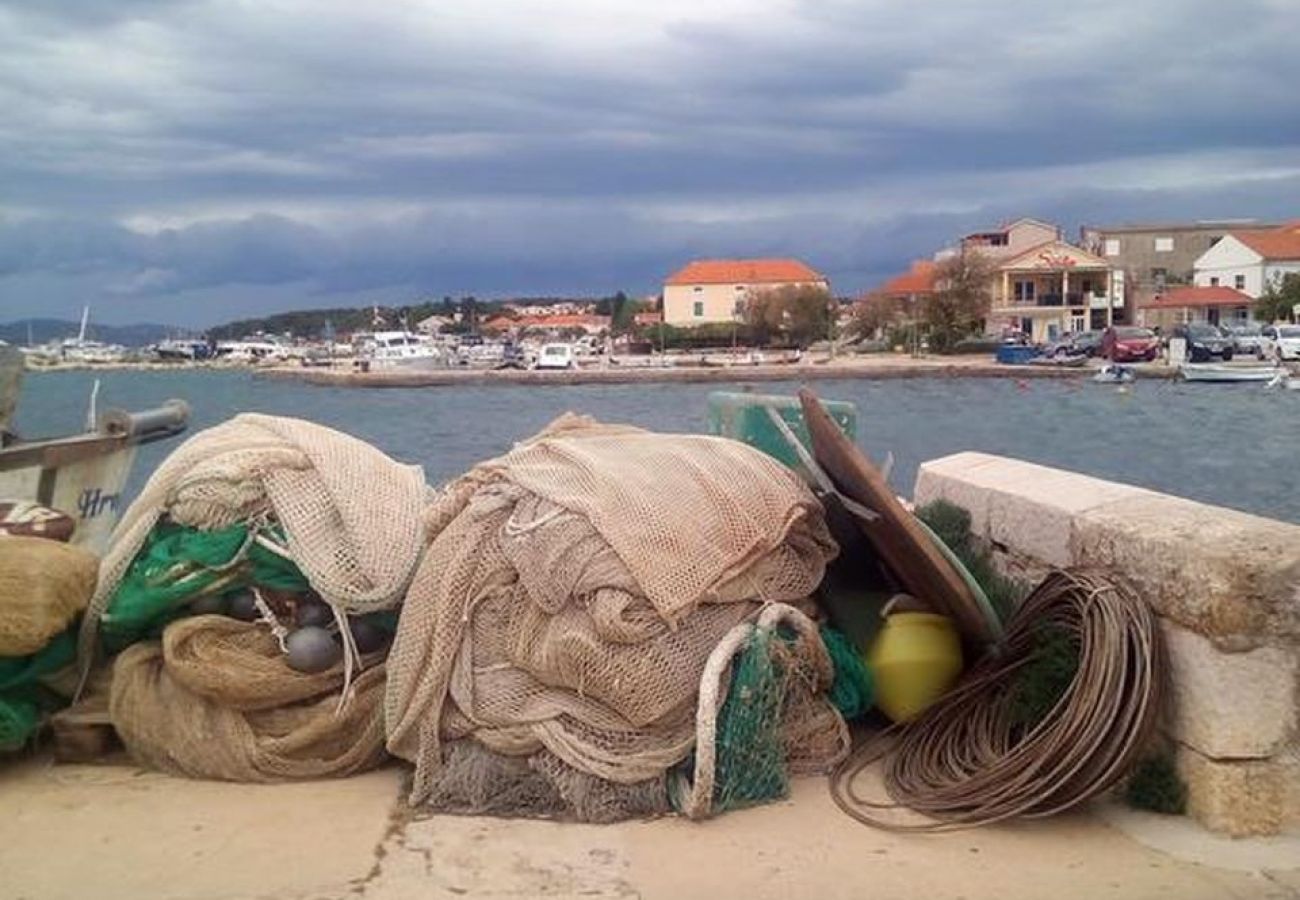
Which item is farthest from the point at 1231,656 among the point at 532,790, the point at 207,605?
the point at 207,605

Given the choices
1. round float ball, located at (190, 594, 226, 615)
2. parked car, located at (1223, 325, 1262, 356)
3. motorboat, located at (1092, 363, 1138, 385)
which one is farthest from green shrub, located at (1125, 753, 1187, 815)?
parked car, located at (1223, 325, 1262, 356)

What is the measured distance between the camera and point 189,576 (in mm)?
5672

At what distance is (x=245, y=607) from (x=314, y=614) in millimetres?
279

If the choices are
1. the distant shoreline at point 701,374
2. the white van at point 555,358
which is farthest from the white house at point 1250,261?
the white van at point 555,358

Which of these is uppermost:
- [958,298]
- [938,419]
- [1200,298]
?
[958,298]

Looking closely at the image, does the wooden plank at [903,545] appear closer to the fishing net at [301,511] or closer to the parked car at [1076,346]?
the fishing net at [301,511]

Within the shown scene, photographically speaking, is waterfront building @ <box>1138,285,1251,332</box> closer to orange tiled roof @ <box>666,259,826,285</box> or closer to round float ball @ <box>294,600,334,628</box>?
orange tiled roof @ <box>666,259,826,285</box>

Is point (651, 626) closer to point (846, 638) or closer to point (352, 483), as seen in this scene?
point (846, 638)

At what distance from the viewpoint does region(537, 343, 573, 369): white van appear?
4119 inches

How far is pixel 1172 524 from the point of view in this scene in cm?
518

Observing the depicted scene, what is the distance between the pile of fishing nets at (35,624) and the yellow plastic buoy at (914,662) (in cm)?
307

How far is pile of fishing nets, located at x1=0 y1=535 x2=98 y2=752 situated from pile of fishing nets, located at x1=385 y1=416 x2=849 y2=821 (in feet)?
4.16

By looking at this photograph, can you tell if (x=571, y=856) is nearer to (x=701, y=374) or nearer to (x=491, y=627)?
(x=491, y=627)

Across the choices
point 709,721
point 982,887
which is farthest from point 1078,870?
point 709,721
